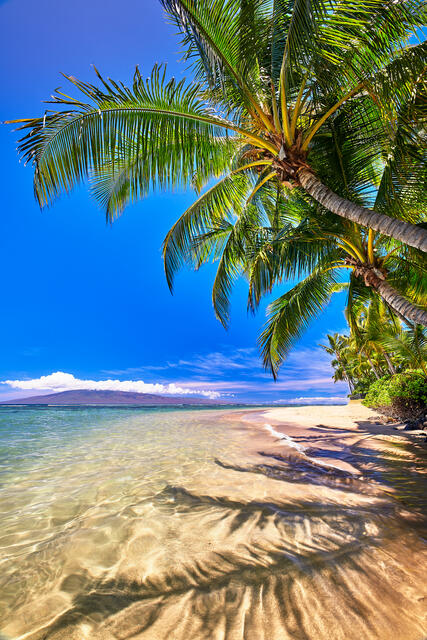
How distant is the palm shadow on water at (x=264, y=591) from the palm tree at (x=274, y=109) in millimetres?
3317

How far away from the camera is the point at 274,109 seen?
13.2ft

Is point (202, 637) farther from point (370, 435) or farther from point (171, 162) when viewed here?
point (370, 435)

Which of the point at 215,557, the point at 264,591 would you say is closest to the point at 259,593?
the point at 264,591

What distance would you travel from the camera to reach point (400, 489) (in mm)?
3354

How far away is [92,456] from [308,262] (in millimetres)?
6799

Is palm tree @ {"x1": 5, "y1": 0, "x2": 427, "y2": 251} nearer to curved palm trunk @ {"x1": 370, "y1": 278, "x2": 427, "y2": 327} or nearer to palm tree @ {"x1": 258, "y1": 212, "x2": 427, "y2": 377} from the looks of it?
curved palm trunk @ {"x1": 370, "y1": 278, "x2": 427, "y2": 327}

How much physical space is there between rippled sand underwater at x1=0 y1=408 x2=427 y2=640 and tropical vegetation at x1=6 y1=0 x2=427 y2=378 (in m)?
3.10

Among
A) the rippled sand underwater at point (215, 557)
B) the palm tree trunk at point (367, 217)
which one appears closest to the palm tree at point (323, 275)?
the palm tree trunk at point (367, 217)

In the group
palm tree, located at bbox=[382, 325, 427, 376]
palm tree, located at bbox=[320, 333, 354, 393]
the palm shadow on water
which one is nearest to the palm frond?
palm tree, located at bbox=[382, 325, 427, 376]

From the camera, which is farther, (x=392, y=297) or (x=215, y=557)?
(x=392, y=297)

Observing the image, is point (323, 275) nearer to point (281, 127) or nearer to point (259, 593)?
point (281, 127)

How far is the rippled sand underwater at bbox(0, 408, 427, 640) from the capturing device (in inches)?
57.4

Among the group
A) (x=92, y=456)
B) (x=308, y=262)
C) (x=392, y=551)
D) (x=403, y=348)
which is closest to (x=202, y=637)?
(x=392, y=551)

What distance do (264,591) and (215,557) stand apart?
0.50 meters
